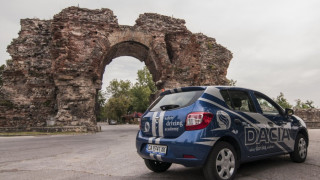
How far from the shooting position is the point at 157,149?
147 inches

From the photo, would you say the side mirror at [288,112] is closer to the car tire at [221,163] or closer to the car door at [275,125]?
the car door at [275,125]

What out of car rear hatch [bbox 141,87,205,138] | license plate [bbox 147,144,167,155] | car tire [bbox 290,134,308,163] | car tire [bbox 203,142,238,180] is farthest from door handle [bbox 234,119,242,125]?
car tire [bbox 290,134,308,163]

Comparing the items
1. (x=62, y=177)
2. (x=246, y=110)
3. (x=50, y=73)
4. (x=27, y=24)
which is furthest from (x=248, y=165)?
(x=27, y=24)

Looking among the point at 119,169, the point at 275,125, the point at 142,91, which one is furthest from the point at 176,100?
the point at 142,91

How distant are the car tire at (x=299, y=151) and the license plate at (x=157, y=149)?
3.14m

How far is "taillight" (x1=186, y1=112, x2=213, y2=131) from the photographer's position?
3406 millimetres

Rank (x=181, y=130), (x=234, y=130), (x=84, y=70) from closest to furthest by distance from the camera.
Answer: (x=181, y=130) < (x=234, y=130) < (x=84, y=70)

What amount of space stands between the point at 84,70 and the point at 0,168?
1186 cm

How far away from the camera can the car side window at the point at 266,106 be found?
15.3ft

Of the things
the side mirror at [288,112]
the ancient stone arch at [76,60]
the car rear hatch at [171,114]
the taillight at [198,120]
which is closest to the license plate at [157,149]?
the car rear hatch at [171,114]

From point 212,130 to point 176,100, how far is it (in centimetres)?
87

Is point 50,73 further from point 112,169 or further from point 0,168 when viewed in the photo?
point 112,169

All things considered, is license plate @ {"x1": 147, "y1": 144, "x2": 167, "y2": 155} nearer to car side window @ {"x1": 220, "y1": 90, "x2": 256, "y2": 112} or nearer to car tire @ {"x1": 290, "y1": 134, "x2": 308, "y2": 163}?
car side window @ {"x1": 220, "y1": 90, "x2": 256, "y2": 112}

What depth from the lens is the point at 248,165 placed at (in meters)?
4.81
